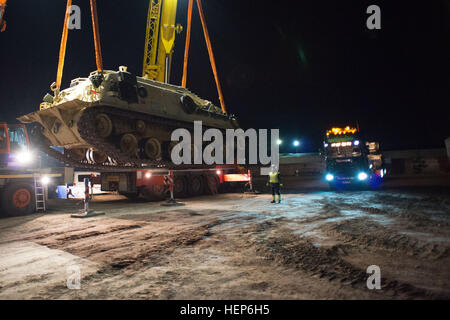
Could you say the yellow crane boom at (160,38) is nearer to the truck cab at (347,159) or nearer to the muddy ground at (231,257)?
the truck cab at (347,159)

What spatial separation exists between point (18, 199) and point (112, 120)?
399 cm

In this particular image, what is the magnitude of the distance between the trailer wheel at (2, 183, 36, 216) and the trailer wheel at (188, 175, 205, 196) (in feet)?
20.0

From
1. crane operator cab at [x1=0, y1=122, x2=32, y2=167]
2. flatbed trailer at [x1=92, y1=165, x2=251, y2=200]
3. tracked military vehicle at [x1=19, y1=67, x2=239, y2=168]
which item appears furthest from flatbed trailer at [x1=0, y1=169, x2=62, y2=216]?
flatbed trailer at [x1=92, y1=165, x2=251, y2=200]

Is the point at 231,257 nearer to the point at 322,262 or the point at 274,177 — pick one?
the point at 322,262

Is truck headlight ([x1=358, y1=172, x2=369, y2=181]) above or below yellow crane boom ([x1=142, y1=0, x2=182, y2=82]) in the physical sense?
below

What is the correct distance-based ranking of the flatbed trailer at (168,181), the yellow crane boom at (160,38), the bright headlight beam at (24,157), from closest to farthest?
the bright headlight beam at (24,157) → the flatbed trailer at (168,181) → the yellow crane boom at (160,38)

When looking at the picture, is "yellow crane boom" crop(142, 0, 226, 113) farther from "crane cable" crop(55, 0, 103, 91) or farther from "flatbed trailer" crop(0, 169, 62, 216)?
"flatbed trailer" crop(0, 169, 62, 216)

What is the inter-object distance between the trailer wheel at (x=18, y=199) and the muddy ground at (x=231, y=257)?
197cm

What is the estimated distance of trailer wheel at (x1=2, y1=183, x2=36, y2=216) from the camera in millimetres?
8617

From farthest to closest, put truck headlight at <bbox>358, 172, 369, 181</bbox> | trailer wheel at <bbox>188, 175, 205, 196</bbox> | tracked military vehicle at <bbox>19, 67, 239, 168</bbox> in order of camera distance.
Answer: truck headlight at <bbox>358, 172, 369, 181</bbox> < trailer wheel at <bbox>188, 175, 205, 196</bbox> < tracked military vehicle at <bbox>19, 67, 239, 168</bbox>

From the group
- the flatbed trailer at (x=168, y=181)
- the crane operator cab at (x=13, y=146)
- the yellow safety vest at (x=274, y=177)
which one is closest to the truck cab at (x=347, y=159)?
the flatbed trailer at (x=168, y=181)

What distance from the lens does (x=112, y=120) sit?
11.1 meters

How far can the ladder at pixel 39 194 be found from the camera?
9.19 metres

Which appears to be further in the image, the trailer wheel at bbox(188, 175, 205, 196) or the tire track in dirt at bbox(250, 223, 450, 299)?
the trailer wheel at bbox(188, 175, 205, 196)
